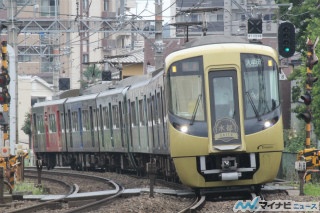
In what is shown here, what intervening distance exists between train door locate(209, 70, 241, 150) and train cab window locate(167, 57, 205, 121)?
0.78 feet

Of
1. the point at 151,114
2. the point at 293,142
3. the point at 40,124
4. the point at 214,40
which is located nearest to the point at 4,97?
the point at 151,114

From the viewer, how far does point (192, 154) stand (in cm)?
1938

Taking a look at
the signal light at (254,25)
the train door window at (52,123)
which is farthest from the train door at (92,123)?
the signal light at (254,25)

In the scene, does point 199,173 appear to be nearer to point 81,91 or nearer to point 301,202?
point 301,202

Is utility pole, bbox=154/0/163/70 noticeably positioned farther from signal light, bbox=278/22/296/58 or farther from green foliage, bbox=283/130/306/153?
signal light, bbox=278/22/296/58

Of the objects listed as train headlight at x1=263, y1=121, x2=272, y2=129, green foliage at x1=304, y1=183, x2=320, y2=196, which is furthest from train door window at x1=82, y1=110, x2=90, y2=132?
train headlight at x1=263, y1=121, x2=272, y2=129

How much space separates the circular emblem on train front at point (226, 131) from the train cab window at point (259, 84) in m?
0.42

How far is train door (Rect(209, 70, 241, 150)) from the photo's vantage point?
62.7 feet

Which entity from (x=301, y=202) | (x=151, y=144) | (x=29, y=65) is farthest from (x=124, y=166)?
(x=29, y=65)

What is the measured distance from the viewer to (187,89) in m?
19.7

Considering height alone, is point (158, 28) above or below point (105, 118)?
above

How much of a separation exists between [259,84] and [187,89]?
4.17ft

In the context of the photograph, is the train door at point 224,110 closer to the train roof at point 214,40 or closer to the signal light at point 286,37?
the train roof at point 214,40

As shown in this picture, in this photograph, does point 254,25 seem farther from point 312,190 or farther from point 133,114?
point 312,190
